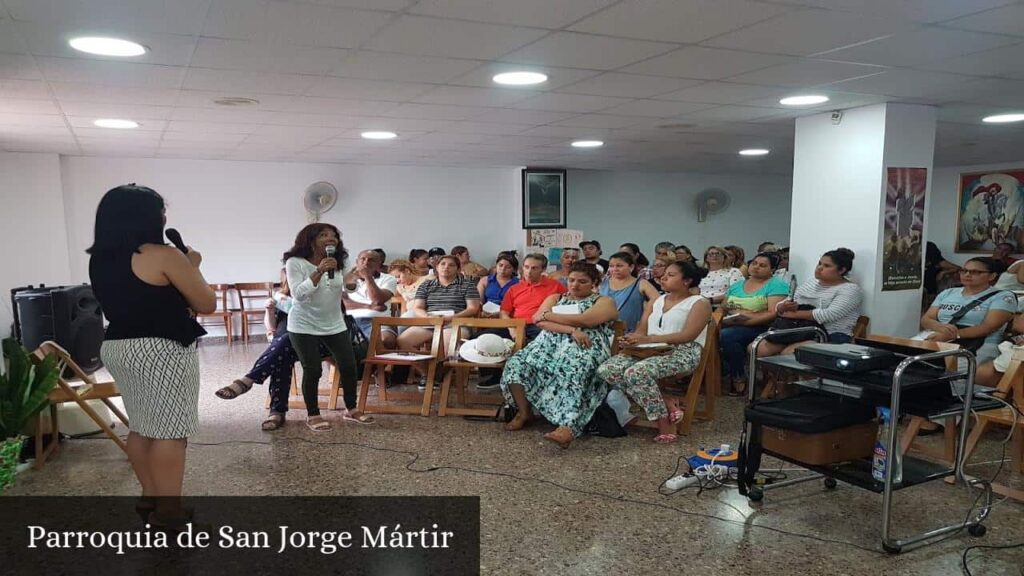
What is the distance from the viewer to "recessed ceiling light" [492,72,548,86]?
12.9 ft

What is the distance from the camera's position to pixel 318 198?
876 cm

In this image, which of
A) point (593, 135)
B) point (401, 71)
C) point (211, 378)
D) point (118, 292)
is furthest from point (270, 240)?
point (118, 292)

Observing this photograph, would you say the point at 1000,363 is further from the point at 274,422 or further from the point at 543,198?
the point at 543,198

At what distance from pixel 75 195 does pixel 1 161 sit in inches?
30.0

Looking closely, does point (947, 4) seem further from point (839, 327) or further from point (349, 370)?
point (349, 370)

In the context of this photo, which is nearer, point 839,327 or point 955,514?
point 955,514

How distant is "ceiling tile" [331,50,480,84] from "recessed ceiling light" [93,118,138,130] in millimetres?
2585

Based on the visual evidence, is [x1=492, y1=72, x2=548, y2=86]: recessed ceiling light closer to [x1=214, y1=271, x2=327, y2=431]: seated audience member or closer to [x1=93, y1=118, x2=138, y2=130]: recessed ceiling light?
[x1=214, y1=271, x2=327, y2=431]: seated audience member

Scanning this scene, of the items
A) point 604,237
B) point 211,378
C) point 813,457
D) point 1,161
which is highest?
point 1,161

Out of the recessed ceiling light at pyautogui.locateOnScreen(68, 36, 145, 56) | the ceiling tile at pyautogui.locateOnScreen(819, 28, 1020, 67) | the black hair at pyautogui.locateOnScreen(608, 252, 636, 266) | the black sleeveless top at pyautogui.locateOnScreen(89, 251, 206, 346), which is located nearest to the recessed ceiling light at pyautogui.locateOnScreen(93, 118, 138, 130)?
the recessed ceiling light at pyautogui.locateOnScreen(68, 36, 145, 56)

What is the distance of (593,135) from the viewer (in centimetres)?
651

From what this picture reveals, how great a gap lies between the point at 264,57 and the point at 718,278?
4.75 meters

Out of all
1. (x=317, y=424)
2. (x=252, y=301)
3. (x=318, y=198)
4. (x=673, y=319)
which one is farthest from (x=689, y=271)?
(x=252, y=301)

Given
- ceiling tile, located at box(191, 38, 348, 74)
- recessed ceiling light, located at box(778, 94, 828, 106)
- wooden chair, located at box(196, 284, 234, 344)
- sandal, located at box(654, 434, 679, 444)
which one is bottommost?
sandal, located at box(654, 434, 679, 444)
